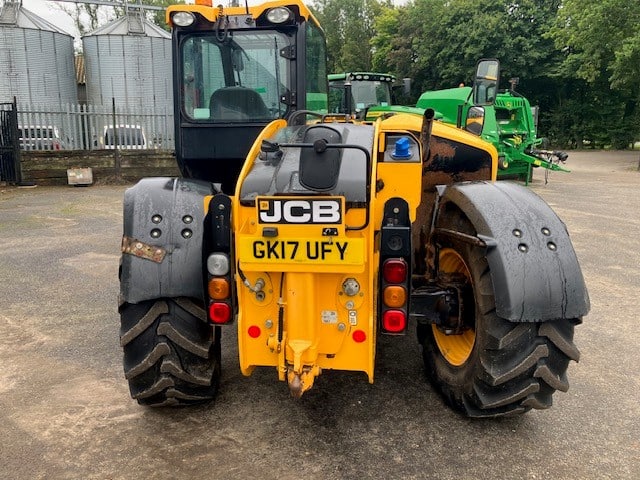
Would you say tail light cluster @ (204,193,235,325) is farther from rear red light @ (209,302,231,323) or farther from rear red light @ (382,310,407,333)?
rear red light @ (382,310,407,333)

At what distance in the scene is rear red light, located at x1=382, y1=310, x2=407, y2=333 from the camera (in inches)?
109

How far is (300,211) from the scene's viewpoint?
254 centimetres

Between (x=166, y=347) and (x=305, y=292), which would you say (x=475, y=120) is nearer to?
(x=305, y=292)

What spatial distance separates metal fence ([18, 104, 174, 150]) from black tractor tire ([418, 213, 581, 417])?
1326cm

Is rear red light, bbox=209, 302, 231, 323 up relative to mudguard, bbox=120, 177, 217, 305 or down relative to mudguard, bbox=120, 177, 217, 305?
down

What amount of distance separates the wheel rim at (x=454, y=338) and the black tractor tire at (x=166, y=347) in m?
1.33

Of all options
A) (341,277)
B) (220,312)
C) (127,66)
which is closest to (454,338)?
(341,277)

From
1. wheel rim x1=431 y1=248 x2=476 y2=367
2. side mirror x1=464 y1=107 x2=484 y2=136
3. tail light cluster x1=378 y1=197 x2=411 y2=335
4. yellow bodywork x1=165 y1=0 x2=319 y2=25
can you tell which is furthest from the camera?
side mirror x1=464 y1=107 x2=484 y2=136

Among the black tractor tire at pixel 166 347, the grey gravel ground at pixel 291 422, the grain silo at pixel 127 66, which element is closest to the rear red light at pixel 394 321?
the grey gravel ground at pixel 291 422

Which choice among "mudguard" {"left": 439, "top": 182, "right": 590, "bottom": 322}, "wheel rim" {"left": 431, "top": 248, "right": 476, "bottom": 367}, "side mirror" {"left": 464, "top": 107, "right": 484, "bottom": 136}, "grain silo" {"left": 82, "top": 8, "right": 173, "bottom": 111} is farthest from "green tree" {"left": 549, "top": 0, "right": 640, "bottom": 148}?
"mudguard" {"left": 439, "top": 182, "right": 590, "bottom": 322}

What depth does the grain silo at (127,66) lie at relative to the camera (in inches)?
764

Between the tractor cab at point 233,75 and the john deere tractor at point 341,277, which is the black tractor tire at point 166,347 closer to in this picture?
the john deere tractor at point 341,277

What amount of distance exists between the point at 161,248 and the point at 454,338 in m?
1.73

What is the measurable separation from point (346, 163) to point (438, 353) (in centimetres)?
131
